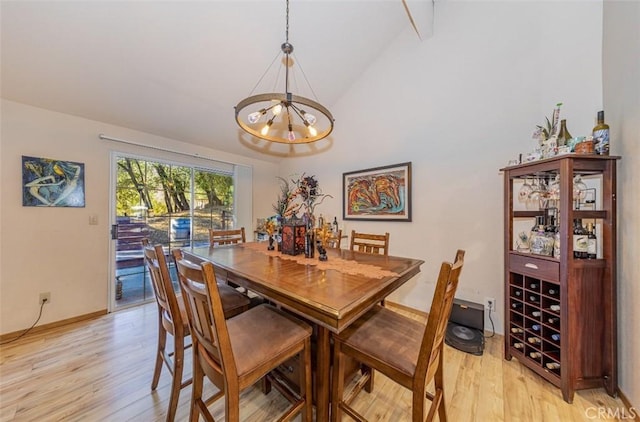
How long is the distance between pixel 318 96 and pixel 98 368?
3749mm

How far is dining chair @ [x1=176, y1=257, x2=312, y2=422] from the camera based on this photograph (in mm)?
889

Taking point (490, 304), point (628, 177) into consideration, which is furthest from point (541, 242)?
point (490, 304)

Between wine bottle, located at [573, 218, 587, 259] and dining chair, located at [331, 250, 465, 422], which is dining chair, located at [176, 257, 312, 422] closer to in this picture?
dining chair, located at [331, 250, 465, 422]

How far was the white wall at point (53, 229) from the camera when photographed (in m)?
2.11

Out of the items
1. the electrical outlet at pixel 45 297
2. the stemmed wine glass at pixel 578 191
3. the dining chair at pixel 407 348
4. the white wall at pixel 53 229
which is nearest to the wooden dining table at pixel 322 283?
the dining chair at pixel 407 348

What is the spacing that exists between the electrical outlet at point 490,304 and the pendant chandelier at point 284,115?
2.30 m

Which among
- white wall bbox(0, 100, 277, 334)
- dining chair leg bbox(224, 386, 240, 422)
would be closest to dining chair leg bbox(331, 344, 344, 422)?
dining chair leg bbox(224, 386, 240, 422)

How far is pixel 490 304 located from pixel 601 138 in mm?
1633

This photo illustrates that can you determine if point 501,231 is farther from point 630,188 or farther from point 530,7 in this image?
point 530,7

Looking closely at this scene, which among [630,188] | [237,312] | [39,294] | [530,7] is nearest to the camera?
[630,188]

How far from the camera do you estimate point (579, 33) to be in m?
1.86

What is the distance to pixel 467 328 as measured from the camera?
2.17m

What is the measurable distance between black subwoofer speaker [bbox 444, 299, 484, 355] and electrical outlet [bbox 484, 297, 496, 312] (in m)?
0.12

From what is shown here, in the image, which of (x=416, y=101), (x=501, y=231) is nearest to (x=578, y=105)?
(x=501, y=231)
